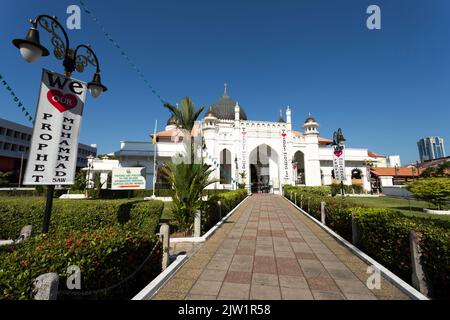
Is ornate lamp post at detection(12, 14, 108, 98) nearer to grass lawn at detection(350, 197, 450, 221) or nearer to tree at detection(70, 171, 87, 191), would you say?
grass lawn at detection(350, 197, 450, 221)

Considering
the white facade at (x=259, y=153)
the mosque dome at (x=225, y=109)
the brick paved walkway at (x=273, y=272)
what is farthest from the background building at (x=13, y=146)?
the brick paved walkway at (x=273, y=272)

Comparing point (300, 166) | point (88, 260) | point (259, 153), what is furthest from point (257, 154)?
point (88, 260)

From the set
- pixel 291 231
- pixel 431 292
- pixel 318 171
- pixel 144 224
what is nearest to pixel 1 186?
pixel 144 224

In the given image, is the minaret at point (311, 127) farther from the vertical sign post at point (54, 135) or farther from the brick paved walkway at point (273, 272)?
the vertical sign post at point (54, 135)

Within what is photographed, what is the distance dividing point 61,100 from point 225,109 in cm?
3504

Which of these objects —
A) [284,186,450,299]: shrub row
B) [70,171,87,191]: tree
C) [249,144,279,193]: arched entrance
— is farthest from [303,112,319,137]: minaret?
[70,171,87,191]: tree

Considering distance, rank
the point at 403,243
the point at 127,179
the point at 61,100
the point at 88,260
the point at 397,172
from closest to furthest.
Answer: the point at 88,260, the point at 403,243, the point at 61,100, the point at 127,179, the point at 397,172

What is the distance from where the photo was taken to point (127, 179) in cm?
1883

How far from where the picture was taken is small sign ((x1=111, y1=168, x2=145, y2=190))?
18672mm

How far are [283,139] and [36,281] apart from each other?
3333 cm

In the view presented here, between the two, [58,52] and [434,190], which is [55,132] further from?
[434,190]

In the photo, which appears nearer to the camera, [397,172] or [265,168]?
[265,168]

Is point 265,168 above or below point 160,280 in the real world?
above
